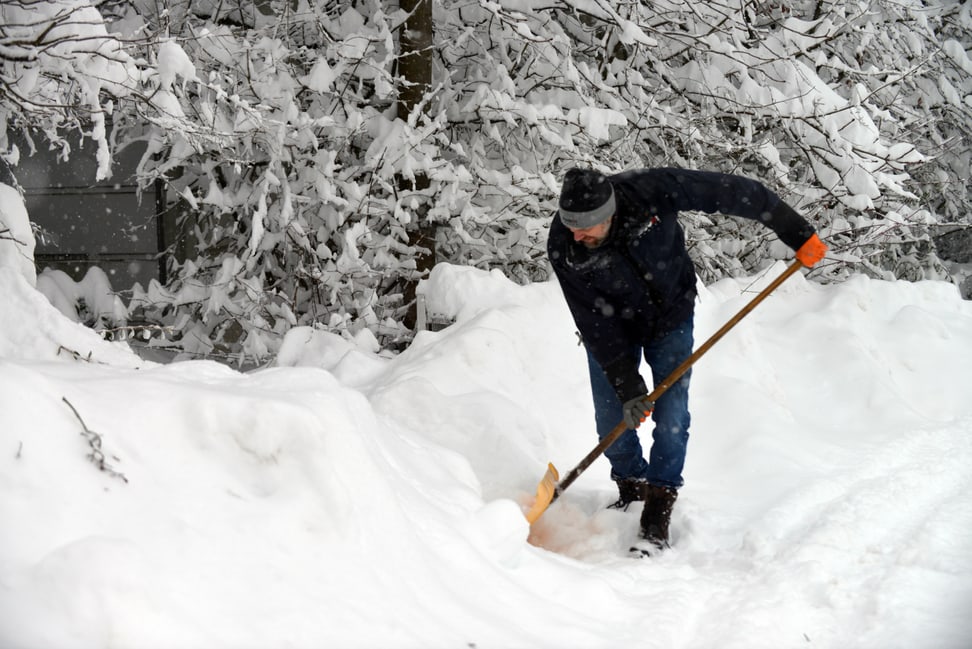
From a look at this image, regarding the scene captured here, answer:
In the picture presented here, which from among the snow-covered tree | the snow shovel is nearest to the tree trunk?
the snow-covered tree

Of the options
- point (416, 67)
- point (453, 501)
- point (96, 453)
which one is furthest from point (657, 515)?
point (416, 67)

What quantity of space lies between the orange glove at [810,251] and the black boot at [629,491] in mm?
1251

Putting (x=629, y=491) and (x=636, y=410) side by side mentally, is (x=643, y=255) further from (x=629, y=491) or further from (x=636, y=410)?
(x=629, y=491)

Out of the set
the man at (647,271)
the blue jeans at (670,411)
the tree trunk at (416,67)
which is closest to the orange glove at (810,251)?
the man at (647,271)

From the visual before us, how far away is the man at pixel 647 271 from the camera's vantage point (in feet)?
11.9

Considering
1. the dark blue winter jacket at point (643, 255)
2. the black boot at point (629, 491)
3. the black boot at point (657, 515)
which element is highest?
the dark blue winter jacket at point (643, 255)

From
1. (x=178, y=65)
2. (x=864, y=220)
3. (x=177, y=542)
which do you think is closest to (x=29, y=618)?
(x=177, y=542)

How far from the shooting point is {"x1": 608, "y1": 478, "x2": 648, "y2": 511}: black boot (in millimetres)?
4184

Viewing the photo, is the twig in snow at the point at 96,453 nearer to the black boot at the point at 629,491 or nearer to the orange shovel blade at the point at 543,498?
the orange shovel blade at the point at 543,498

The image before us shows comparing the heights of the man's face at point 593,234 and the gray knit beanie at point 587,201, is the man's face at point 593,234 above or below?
below

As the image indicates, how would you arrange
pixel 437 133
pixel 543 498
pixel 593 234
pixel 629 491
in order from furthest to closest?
pixel 437 133
pixel 629 491
pixel 543 498
pixel 593 234

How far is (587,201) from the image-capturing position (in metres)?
3.46

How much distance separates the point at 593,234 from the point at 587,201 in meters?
0.16

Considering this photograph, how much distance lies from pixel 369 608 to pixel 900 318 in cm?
588
